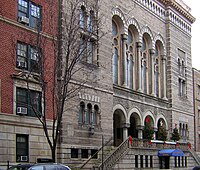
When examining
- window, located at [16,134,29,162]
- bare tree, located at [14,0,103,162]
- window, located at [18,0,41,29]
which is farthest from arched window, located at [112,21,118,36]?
window, located at [16,134,29,162]

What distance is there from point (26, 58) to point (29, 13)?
3601mm

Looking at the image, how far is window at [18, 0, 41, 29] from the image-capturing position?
30188mm

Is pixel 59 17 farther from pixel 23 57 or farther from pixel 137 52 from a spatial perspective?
pixel 137 52

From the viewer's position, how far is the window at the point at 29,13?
1188 inches

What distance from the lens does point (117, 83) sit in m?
44.3

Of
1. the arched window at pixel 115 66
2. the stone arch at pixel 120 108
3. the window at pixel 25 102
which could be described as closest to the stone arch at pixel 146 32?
the arched window at pixel 115 66

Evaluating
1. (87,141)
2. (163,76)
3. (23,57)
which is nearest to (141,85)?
(163,76)

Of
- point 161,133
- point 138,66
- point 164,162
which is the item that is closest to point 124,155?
point 164,162

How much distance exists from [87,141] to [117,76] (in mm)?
10277

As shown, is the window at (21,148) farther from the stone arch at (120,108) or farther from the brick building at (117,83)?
the stone arch at (120,108)

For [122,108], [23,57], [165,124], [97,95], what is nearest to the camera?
[23,57]

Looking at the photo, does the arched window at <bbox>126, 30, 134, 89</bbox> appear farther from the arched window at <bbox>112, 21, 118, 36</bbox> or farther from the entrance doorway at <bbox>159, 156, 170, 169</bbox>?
the entrance doorway at <bbox>159, 156, 170, 169</bbox>

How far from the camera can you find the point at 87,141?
119 ft

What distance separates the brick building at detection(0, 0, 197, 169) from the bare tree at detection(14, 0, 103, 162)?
0.94 ft
